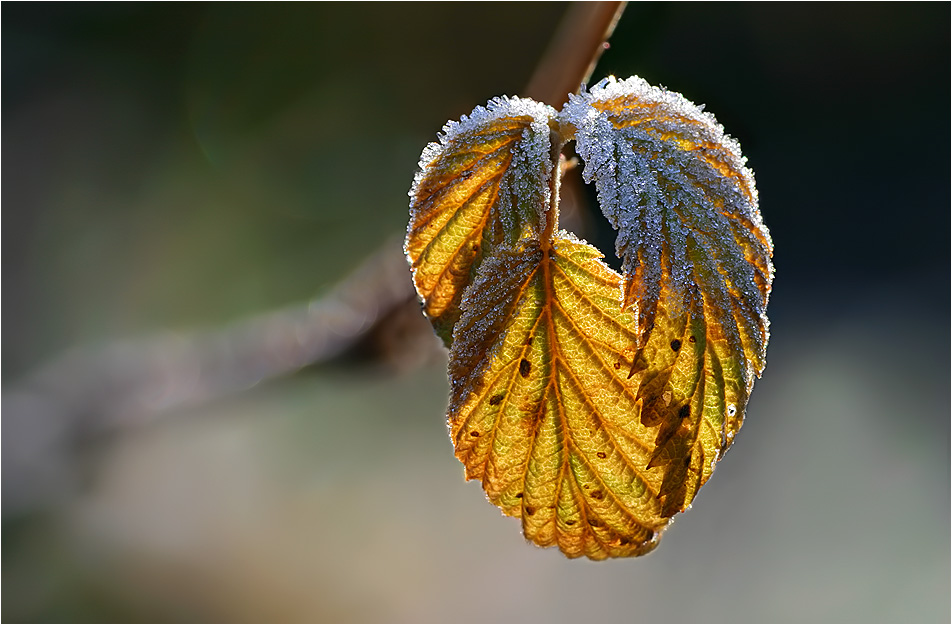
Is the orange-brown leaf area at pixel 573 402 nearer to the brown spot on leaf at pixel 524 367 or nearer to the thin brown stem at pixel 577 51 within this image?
the brown spot on leaf at pixel 524 367

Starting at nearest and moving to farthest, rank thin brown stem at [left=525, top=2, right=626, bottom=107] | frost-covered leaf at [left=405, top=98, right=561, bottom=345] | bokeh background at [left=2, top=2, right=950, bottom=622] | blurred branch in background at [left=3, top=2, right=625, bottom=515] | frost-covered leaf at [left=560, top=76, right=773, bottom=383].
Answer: frost-covered leaf at [left=560, top=76, right=773, bottom=383] → frost-covered leaf at [left=405, top=98, right=561, bottom=345] → thin brown stem at [left=525, top=2, right=626, bottom=107] → blurred branch in background at [left=3, top=2, right=625, bottom=515] → bokeh background at [left=2, top=2, right=950, bottom=622]

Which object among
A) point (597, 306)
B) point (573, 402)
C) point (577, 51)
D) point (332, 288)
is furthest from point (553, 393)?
point (332, 288)

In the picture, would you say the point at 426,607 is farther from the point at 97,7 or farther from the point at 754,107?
the point at 97,7

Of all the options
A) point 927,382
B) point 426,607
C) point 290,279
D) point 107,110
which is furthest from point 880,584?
point 107,110

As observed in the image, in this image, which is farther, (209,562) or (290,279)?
(290,279)

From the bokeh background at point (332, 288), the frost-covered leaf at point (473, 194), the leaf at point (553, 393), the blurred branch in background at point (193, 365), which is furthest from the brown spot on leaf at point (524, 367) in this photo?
the bokeh background at point (332, 288)

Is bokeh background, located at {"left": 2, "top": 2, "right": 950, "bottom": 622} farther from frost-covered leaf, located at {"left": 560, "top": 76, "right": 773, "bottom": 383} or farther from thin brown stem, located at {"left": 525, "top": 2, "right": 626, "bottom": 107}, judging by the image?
frost-covered leaf, located at {"left": 560, "top": 76, "right": 773, "bottom": 383}

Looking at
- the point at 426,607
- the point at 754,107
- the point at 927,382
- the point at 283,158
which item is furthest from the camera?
the point at 283,158

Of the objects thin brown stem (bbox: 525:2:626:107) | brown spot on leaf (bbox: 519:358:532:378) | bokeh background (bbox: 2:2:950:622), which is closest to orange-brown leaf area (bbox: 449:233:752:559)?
brown spot on leaf (bbox: 519:358:532:378)
